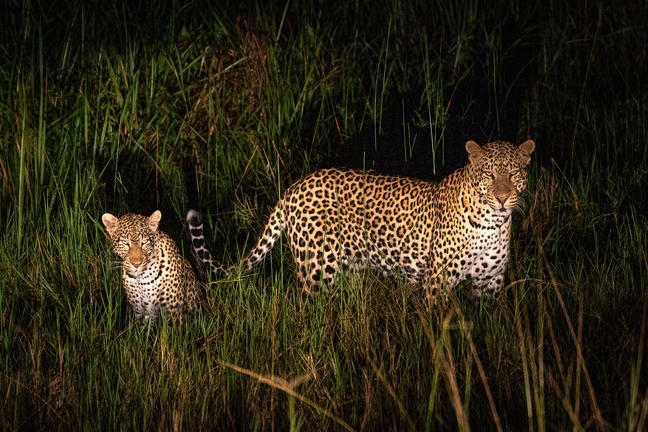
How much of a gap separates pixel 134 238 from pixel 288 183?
1.58 metres

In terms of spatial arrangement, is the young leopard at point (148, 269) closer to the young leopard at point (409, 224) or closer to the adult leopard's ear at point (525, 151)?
the young leopard at point (409, 224)

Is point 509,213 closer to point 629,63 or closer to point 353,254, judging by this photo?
point 353,254

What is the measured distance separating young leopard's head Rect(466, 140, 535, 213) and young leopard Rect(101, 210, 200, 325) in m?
1.70

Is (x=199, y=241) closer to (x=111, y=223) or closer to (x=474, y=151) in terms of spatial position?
(x=111, y=223)

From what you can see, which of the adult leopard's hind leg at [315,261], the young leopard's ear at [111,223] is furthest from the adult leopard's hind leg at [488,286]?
the young leopard's ear at [111,223]

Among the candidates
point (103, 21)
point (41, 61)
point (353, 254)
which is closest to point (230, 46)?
point (103, 21)

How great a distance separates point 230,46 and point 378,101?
120 centimetres

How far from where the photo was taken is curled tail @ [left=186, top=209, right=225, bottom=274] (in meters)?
5.05

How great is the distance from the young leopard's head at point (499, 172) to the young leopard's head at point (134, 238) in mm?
1715

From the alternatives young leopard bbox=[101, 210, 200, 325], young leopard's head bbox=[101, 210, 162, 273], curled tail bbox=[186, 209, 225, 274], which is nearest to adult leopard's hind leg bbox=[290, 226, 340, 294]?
curled tail bbox=[186, 209, 225, 274]

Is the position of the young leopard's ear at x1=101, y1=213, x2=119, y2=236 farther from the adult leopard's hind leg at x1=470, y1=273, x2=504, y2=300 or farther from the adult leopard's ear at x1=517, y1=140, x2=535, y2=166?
the adult leopard's ear at x1=517, y1=140, x2=535, y2=166

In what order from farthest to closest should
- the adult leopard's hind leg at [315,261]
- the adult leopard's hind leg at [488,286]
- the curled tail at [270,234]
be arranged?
1. the curled tail at [270,234]
2. the adult leopard's hind leg at [315,261]
3. the adult leopard's hind leg at [488,286]

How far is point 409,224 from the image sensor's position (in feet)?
16.9

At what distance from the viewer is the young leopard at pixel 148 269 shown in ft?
15.7
